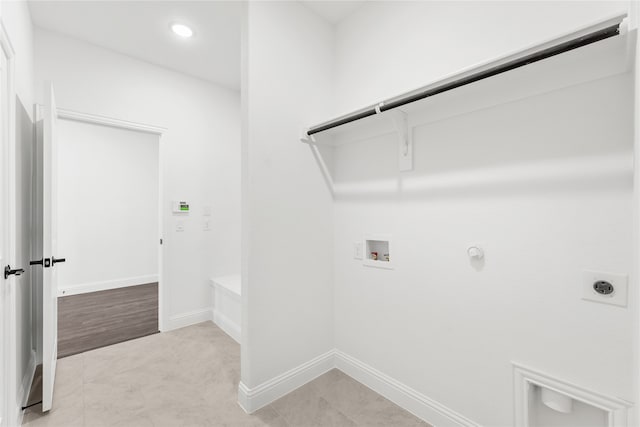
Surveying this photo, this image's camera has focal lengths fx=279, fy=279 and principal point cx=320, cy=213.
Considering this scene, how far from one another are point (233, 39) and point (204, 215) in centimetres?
181

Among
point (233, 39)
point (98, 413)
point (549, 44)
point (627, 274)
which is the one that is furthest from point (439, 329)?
point (233, 39)

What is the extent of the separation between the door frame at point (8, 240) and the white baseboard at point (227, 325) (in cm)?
145

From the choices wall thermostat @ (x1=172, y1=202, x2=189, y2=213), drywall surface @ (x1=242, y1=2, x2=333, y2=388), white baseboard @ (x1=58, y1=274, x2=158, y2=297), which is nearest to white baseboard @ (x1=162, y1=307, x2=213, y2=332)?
wall thermostat @ (x1=172, y1=202, x2=189, y2=213)

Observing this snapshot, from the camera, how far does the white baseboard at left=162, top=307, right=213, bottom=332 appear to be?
9.53 ft

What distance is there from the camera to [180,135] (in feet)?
9.92

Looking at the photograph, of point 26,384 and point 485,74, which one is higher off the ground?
point 485,74

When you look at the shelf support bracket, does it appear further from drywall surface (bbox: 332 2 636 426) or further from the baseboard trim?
the baseboard trim

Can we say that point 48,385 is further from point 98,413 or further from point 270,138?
point 270,138

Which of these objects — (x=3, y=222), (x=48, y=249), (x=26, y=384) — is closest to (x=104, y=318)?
(x=26, y=384)

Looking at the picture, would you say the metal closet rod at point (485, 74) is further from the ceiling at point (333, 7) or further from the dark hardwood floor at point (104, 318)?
the dark hardwood floor at point (104, 318)

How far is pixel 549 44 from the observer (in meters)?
0.99

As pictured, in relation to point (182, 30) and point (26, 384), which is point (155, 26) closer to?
point (182, 30)

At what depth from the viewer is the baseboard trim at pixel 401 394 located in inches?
60.4

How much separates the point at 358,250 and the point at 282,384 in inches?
41.0
